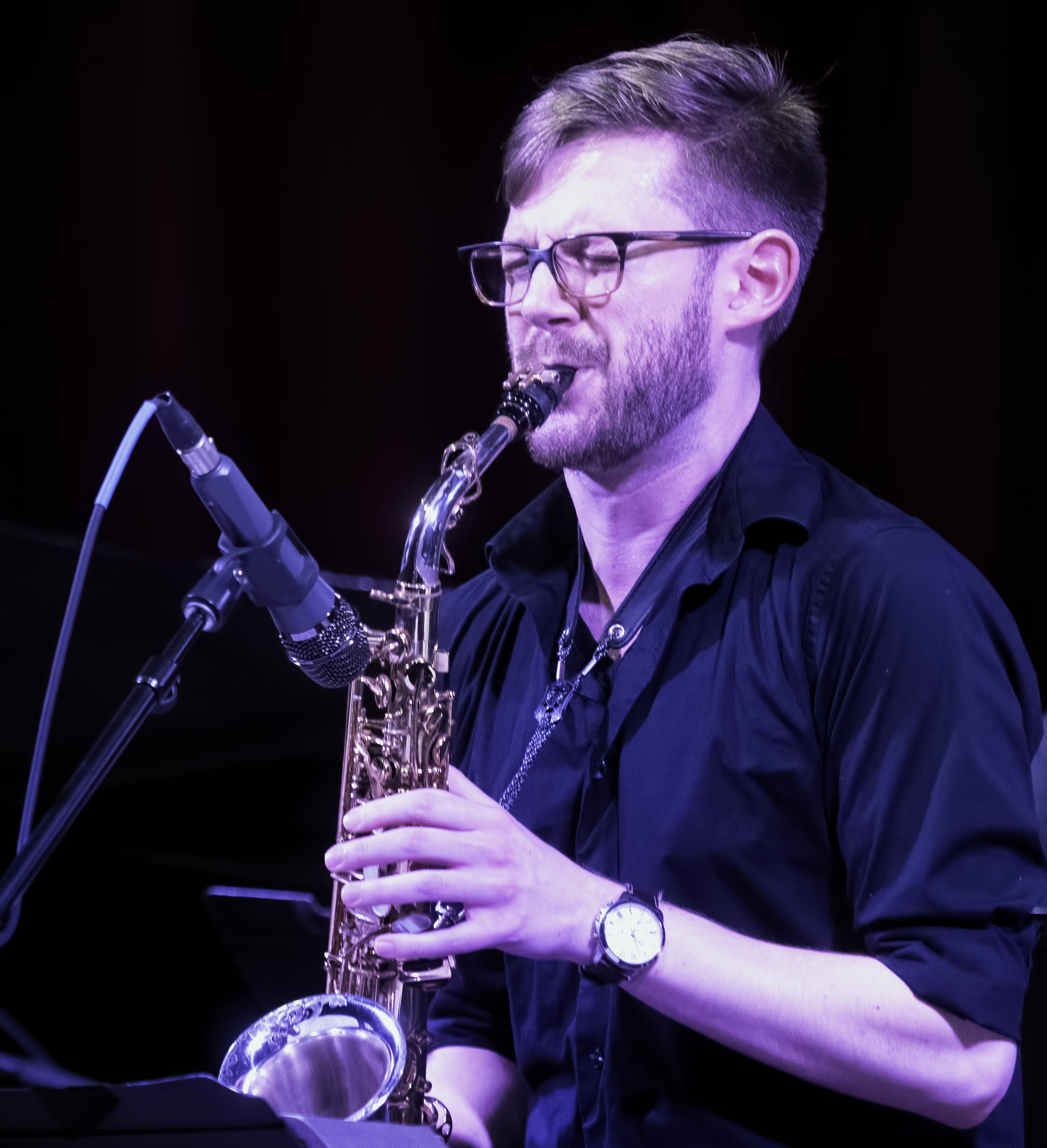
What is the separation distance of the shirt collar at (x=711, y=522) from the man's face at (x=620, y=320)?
0.46 feet

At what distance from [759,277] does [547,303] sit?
355 mm

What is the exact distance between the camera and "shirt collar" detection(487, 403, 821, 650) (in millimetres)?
1749

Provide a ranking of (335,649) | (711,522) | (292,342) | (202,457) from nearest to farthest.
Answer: (202,457), (335,649), (711,522), (292,342)

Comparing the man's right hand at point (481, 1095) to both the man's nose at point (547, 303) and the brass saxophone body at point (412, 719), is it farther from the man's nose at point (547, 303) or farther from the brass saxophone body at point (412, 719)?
the man's nose at point (547, 303)

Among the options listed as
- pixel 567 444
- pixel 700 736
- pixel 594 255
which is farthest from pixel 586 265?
pixel 700 736

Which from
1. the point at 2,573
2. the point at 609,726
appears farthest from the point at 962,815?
the point at 2,573

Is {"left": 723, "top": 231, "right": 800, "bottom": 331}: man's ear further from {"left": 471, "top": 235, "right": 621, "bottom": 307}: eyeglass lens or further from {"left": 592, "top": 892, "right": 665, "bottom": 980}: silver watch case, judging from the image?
{"left": 592, "top": 892, "right": 665, "bottom": 980}: silver watch case

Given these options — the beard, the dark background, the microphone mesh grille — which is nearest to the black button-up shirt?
the beard

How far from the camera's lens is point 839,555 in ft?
5.41

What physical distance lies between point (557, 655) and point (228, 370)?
157cm

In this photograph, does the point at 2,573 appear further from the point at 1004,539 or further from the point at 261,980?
the point at 1004,539

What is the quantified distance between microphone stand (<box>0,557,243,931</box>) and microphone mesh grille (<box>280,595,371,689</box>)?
9 centimetres

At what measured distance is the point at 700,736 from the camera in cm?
166

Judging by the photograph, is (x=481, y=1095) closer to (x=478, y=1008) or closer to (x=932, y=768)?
(x=478, y=1008)
